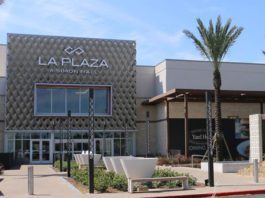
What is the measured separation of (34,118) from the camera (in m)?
49.0

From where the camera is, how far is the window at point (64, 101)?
4969 cm

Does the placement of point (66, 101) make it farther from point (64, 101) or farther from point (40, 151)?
point (40, 151)

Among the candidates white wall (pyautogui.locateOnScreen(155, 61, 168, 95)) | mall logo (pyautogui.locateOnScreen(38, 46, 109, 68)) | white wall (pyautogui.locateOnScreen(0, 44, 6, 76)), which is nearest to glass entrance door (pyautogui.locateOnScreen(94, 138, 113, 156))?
white wall (pyautogui.locateOnScreen(155, 61, 168, 95))

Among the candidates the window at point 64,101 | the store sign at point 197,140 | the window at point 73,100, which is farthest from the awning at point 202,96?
the window at point 73,100

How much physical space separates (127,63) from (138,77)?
8.25 ft

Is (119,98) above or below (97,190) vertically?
above

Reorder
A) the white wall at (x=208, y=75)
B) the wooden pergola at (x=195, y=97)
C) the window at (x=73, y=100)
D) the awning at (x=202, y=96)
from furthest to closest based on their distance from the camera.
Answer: the white wall at (x=208, y=75) < the window at (x=73, y=100) < the awning at (x=202, y=96) < the wooden pergola at (x=195, y=97)

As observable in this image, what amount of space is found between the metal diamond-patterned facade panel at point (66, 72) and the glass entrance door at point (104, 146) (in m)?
1.63

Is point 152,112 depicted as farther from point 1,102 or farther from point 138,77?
point 1,102

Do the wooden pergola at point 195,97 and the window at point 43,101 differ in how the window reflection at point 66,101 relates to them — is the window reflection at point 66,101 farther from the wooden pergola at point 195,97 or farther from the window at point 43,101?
the wooden pergola at point 195,97

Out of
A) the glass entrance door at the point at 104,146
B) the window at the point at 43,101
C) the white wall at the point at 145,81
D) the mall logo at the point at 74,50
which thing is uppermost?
the mall logo at the point at 74,50

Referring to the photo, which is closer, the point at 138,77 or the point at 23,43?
the point at 23,43

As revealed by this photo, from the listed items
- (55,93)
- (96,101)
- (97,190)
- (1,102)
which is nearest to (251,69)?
(96,101)

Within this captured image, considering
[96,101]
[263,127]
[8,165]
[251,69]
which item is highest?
[251,69]
